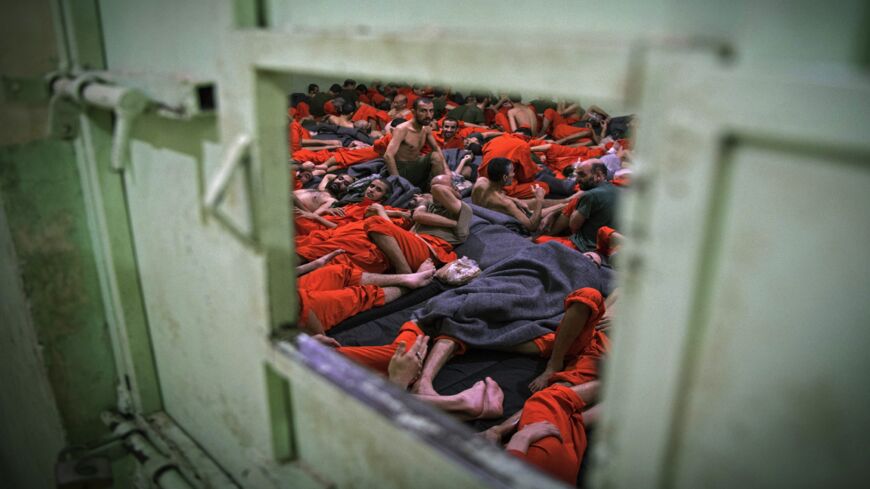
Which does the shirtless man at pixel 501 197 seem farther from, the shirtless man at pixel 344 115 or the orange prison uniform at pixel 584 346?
the shirtless man at pixel 344 115

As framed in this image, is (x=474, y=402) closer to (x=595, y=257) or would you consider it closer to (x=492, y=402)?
(x=492, y=402)

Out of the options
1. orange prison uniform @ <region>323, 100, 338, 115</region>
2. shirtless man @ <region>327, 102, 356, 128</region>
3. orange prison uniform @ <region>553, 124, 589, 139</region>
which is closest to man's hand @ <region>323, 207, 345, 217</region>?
shirtless man @ <region>327, 102, 356, 128</region>

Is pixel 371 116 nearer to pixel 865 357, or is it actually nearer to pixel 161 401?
pixel 161 401

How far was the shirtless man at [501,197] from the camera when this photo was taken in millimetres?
5125

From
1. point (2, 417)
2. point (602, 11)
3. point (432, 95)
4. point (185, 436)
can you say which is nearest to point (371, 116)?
point (432, 95)

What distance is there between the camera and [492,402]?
273cm

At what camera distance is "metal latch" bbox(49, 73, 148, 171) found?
1.40 metres

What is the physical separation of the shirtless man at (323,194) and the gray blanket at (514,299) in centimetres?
195

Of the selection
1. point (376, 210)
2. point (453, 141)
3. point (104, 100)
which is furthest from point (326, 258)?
point (453, 141)

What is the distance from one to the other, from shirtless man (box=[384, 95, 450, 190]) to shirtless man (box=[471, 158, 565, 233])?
2.69 ft

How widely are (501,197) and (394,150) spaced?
1482mm

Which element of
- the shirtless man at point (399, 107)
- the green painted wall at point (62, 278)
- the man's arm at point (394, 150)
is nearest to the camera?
the green painted wall at point (62, 278)

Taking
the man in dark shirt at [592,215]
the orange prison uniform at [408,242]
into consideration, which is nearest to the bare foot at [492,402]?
the orange prison uniform at [408,242]

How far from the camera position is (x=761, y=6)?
25.9 inches
